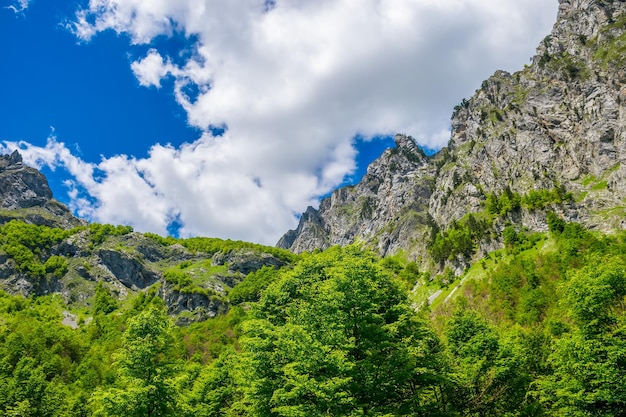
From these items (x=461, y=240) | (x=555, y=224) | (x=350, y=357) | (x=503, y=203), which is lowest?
(x=350, y=357)

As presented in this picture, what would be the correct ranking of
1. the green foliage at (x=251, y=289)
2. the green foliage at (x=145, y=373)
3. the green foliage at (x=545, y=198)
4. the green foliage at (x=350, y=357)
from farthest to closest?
the green foliage at (x=251, y=289)
the green foliage at (x=545, y=198)
the green foliage at (x=145, y=373)
the green foliage at (x=350, y=357)

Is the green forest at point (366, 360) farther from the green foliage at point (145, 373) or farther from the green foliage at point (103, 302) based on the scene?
the green foliage at point (103, 302)

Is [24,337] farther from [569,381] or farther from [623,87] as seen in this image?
[623,87]

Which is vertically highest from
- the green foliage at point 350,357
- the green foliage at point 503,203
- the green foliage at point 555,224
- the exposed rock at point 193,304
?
the green foliage at point 503,203

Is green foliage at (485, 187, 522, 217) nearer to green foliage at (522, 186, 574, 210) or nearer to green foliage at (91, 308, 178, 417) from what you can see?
green foliage at (522, 186, 574, 210)

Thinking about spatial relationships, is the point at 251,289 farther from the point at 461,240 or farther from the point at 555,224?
the point at 555,224

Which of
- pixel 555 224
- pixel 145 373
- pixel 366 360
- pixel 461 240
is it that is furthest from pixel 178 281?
Result: pixel 366 360

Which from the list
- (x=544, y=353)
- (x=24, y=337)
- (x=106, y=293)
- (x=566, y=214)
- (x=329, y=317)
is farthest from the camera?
(x=106, y=293)

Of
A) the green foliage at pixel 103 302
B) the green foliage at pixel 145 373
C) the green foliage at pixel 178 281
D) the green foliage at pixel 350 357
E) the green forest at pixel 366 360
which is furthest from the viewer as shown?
the green foliage at pixel 178 281

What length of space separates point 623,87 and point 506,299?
109150 mm

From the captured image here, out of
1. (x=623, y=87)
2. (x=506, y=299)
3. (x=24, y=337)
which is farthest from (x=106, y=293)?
(x=623, y=87)

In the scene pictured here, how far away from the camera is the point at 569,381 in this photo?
29641 mm

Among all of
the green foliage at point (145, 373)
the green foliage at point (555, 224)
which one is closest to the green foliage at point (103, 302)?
the green foliage at point (145, 373)

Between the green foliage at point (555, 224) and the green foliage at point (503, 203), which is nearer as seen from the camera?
the green foliage at point (555, 224)
